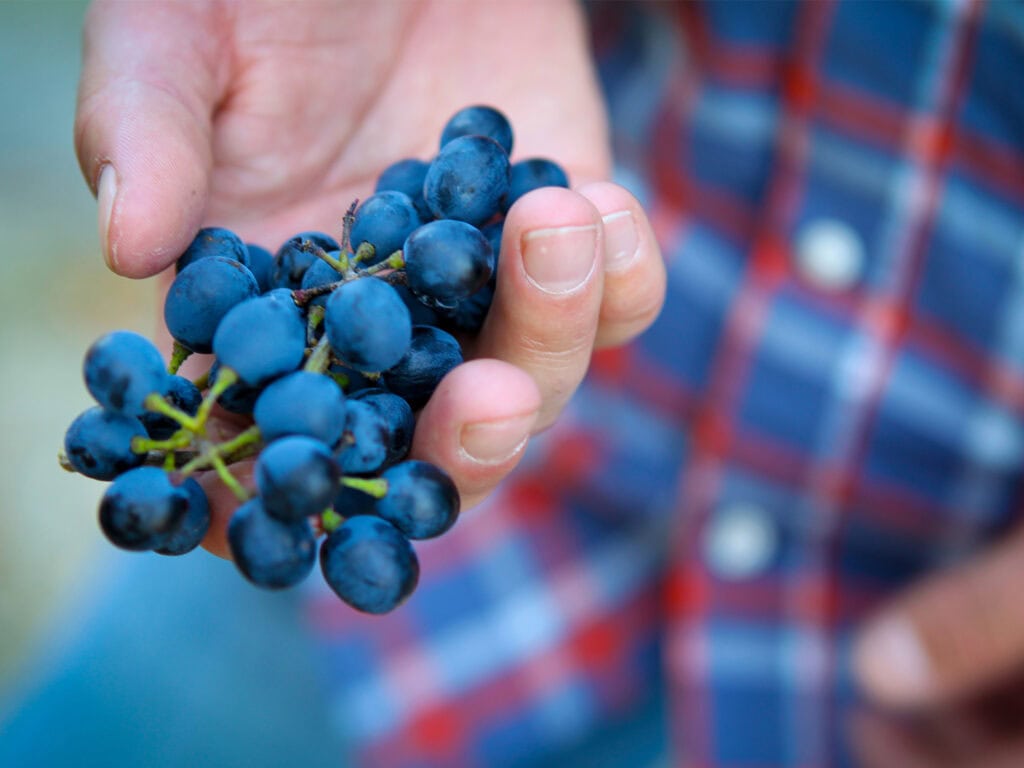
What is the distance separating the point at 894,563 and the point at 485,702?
38.1 inches

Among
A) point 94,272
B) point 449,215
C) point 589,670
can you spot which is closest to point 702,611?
point 589,670

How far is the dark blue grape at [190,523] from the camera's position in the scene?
3.15 ft

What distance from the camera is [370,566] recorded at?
0.92 metres

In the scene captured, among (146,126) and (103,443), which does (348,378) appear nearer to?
(103,443)

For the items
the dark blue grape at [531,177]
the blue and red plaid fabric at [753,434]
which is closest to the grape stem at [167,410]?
the dark blue grape at [531,177]

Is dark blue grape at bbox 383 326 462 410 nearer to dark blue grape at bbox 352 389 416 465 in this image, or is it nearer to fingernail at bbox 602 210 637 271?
dark blue grape at bbox 352 389 416 465

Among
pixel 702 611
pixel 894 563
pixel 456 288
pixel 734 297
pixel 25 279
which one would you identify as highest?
pixel 456 288

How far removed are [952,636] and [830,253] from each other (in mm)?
760

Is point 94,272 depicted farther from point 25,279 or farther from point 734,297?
point 734,297

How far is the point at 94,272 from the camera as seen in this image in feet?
12.7

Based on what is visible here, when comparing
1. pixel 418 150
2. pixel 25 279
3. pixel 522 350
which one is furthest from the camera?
pixel 25 279

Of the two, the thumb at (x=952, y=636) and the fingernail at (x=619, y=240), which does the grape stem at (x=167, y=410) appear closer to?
the fingernail at (x=619, y=240)

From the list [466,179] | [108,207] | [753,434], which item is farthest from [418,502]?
[753,434]

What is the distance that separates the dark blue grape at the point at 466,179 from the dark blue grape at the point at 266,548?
17.1 inches
